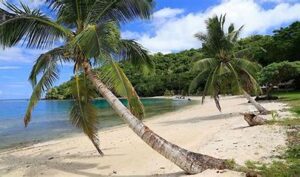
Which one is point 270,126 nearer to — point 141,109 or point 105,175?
point 141,109

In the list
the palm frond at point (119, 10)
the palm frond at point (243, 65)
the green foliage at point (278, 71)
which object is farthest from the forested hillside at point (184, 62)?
the palm frond at point (119, 10)

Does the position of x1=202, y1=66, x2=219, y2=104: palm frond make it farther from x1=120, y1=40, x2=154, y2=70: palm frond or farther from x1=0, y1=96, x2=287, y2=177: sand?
x1=120, y1=40, x2=154, y2=70: palm frond

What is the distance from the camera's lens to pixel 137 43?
1069 centimetres

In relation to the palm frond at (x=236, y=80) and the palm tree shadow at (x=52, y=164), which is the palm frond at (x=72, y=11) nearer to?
the palm tree shadow at (x=52, y=164)

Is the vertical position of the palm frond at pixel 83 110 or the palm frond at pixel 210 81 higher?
the palm frond at pixel 210 81

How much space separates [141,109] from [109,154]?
318cm

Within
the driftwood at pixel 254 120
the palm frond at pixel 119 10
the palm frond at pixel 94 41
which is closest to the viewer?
the palm frond at pixel 94 41

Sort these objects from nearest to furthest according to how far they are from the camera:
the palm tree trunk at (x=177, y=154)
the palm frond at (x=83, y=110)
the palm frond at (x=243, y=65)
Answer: the palm tree trunk at (x=177, y=154), the palm frond at (x=83, y=110), the palm frond at (x=243, y=65)

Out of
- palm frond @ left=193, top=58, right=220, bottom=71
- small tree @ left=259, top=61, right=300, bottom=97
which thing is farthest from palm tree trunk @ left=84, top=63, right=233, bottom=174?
small tree @ left=259, top=61, right=300, bottom=97

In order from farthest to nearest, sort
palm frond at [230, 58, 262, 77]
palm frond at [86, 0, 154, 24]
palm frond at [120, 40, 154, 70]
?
palm frond at [230, 58, 262, 77], palm frond at [120, 40, 154, 70], palm frond at [86, 0, 154, 24]

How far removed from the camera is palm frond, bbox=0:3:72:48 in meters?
9.13

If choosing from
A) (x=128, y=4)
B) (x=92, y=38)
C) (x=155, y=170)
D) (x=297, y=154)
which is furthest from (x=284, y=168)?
(x=128, y=4)

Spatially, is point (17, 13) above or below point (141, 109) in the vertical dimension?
above

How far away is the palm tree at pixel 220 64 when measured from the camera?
21.0 meters
